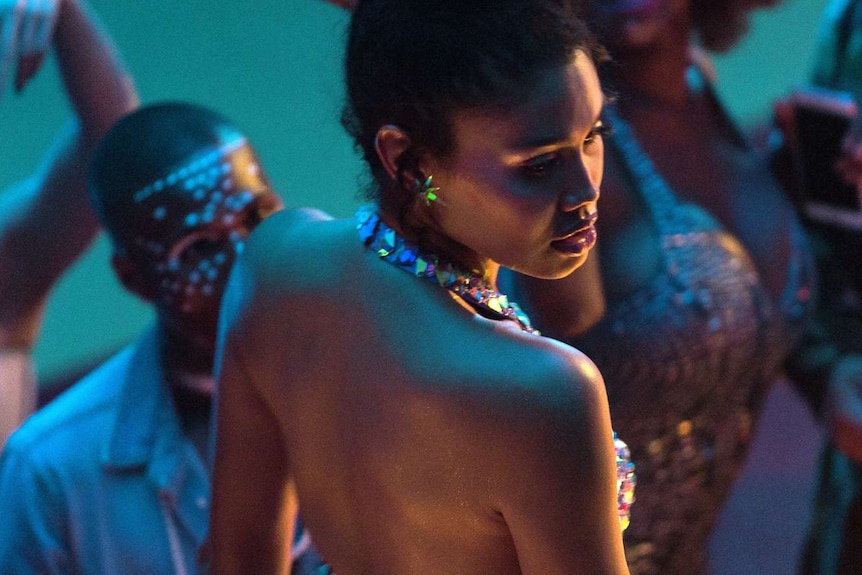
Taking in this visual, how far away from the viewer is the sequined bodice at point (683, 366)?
1.30 metres

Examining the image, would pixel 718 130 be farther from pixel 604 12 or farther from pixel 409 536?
pixel 409 536

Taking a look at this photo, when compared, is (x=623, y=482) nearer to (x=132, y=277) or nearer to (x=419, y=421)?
(x=419, y=421)

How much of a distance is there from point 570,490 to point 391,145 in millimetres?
251

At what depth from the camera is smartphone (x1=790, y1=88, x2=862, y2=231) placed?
1.52 m

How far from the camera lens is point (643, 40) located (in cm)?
142

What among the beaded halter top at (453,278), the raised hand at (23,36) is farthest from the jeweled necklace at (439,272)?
the raised hand at (23,36)

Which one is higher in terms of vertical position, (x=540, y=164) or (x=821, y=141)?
(x=540, y=164)

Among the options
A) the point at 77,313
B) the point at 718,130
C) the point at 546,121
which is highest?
the point at 546,121

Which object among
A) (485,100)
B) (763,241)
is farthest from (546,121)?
(763,241)

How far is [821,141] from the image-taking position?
5.02 ft

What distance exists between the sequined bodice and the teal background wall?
0.57 metres

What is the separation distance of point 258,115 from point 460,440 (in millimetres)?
1269

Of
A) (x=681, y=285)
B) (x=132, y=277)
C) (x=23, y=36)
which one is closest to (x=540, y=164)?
(x=681, y=285)

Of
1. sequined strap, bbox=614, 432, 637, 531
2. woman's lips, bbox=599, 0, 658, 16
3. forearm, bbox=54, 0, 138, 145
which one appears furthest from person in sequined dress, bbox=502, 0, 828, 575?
forearm, bbox=54, 0, 138, 145
